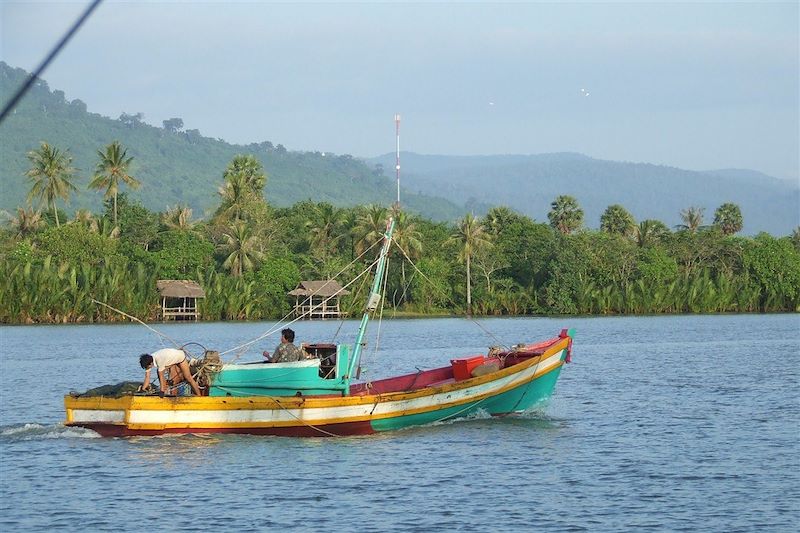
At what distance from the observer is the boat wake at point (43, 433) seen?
2730 centimetres

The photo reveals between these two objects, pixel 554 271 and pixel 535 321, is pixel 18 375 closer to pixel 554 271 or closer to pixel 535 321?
pixel 535 321

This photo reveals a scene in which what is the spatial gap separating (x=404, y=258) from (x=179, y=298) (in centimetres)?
1909

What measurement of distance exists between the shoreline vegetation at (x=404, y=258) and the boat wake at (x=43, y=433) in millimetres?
59393

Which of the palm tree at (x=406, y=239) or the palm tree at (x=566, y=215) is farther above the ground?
the palm tree at (x=566, y=215)

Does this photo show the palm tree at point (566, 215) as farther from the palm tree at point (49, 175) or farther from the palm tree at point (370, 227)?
the palm tree at point (49, 175)

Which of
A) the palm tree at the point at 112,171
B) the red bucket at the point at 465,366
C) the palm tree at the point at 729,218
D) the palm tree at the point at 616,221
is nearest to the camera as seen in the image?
the red bucket at the point at 465,366

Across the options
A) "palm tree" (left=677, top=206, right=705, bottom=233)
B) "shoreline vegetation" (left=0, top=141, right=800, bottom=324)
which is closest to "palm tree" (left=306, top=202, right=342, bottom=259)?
"shoreline vegetation" (left=0, top=141, right=800, bottom=324)

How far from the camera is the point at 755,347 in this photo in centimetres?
5888

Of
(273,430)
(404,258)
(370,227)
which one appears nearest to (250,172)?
(370,227)

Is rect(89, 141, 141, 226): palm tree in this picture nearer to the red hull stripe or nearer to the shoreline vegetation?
the shoreline vegetation

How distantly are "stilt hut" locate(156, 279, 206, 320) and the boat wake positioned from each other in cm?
5933

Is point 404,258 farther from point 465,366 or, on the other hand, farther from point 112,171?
point 465,366

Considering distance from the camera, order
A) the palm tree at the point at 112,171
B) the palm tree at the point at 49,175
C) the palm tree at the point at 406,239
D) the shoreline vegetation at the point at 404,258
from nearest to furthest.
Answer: the shoreline vegetation at the point at 404,258 → the palm tree at the point at 406,239 → the palm tree at the point at 49,175 → the palm tree at the point at 112,171

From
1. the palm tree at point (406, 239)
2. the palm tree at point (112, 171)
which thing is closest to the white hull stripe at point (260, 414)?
the palm tree at point (406, 239)
